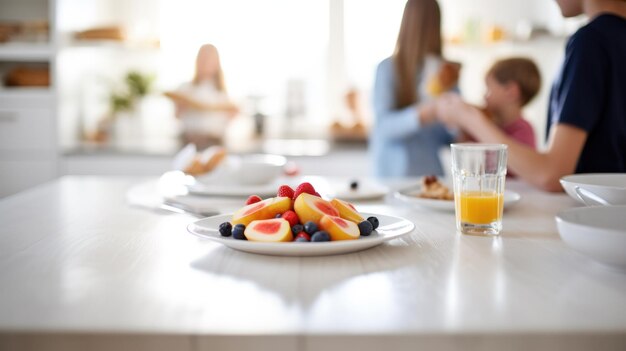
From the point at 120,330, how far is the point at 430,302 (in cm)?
33

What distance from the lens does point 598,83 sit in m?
1.81

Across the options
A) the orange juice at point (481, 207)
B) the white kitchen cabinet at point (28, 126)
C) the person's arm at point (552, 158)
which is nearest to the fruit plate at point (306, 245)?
the orange juice at point (481, 207)

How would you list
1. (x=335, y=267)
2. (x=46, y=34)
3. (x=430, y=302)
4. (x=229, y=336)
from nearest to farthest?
1. (x=229, y=336)
2. (x=430, y=302)
3. (x=335, y=267)
4. (x=46, y=34)

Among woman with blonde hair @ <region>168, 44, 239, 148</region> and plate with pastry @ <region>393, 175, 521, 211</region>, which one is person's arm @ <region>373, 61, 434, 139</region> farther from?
woman with blonde hair @ <region>168, 44, 239, 148</region>

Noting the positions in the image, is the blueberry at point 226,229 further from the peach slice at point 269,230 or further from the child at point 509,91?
the child at point 509,91

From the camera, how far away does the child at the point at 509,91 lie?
3039 mm

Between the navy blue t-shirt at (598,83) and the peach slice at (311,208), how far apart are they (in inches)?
38.5

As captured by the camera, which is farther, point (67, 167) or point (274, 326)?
point (67, 167)

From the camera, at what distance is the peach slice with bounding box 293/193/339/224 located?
3.41 ft

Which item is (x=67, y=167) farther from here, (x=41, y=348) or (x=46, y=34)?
(x=41, y=348)

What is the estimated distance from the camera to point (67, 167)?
4.11m

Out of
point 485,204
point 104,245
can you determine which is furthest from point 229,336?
point 485,204

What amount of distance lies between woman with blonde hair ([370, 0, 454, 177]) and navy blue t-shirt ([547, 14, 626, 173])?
3.36 ft

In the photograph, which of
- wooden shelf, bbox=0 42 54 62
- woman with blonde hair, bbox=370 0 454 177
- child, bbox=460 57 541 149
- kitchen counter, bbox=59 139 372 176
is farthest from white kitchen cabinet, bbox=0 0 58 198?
child, bbox=460 57 541 149
